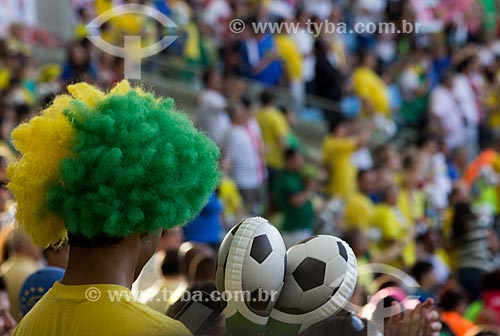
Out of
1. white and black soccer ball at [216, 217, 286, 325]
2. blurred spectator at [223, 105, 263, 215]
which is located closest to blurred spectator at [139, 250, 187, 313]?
white and black soccer ball at [216, 217, 286, 325]

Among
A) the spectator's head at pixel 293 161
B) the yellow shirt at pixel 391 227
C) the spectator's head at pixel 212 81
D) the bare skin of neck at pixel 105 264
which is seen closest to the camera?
the bare skin of neck at pixel 105 264

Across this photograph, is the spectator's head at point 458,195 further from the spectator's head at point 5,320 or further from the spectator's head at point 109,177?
the spectator's head at point 109,177

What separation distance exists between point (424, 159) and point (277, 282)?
9.43 metres

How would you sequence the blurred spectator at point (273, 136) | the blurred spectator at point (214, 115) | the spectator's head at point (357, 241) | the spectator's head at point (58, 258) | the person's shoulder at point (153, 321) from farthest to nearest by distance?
the blurred spectator at point (273, 136), the blurred spectator at point (214, 115), the spectator's head at point (357, 241), the spectator's head at point (58, 258), the person's shoulder at point (153, 321)

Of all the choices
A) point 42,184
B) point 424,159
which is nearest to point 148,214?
point 42,184

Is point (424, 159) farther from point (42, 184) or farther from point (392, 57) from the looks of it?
point (42, 184)

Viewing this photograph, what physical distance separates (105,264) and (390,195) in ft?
23.8

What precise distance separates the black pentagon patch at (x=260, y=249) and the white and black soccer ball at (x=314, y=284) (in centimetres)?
9

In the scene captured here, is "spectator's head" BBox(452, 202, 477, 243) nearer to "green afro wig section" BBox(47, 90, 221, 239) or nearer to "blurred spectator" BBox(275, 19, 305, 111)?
"blurred spectator" BBox(275, 19, 305, 111)

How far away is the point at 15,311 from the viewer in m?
4.76

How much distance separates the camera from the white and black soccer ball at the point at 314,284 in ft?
8.13

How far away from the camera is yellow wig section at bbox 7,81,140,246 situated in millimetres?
2479

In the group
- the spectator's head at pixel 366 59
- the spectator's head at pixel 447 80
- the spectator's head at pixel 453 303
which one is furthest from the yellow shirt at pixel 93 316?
the spectator's head at pixel 447 80

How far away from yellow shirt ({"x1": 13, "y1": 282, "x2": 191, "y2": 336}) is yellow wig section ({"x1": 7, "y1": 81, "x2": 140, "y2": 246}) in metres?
0.15
